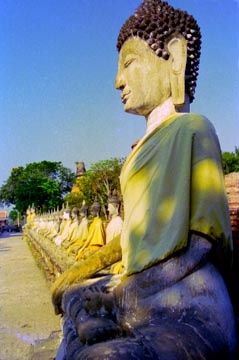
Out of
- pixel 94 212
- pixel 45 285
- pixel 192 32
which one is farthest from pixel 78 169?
pixel 192 32

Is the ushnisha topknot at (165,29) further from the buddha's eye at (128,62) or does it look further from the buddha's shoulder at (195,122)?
the buddha's shoulder at (195,122)

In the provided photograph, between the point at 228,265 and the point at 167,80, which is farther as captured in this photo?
the point at 167,80

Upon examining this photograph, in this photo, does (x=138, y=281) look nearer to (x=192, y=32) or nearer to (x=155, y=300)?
(x=155, y=300)

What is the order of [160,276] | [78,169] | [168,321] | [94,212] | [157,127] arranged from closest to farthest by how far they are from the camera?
[168,321] < [160,276] < [157,127] < [94,212] < [78,169]

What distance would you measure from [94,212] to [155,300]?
833 centimetres

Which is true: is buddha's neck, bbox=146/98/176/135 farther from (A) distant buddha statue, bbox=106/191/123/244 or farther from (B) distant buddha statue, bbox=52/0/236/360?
(A) distant buddha statue, bbox=106/191/123/244

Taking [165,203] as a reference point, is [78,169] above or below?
above

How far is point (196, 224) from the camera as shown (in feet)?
5.93

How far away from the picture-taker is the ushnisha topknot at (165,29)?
2.25 meters

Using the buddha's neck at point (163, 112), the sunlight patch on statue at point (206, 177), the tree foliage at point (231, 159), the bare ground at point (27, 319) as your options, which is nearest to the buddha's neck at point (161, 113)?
the buddha's neck at point (163, 112)

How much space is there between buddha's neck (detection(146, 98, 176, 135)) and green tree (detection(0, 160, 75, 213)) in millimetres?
53481

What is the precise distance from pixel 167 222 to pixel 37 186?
185 ft

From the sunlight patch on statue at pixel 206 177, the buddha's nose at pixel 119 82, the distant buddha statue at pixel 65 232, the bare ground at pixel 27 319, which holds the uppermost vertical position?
the buddha's nose at pixel 119 82

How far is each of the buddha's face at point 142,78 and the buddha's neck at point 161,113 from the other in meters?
0.02
